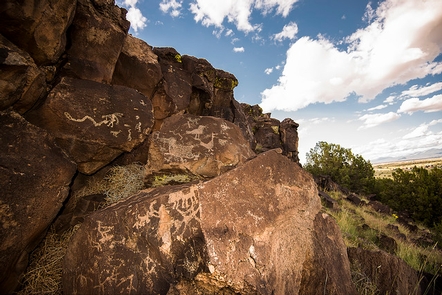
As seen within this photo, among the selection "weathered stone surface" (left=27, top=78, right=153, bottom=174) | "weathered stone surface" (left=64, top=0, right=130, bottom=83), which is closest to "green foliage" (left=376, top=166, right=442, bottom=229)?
"weathered stone surface" (left=27, top=78, right=153, bottom=174)

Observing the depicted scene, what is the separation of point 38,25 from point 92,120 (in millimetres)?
1130

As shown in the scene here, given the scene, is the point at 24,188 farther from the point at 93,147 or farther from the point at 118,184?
the point at 118,184

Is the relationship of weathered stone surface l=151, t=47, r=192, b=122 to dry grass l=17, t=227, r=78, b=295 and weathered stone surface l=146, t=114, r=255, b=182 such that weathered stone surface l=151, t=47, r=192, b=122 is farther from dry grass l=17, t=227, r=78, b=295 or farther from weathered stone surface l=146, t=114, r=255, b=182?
dry grass l=17, t=227, r=78, b=295

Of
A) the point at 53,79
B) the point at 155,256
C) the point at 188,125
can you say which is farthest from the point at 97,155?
the point at 155,256

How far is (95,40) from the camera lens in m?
3.24

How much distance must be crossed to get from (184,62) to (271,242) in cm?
551

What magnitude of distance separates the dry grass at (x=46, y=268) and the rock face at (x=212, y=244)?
33 centimetres

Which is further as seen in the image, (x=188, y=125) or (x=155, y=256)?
(x=188, y=125)

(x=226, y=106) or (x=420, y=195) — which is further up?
(x=226, y=106)

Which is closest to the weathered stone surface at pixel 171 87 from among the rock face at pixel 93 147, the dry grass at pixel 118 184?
the rock face at pixel 93 147

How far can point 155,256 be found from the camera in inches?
67.7

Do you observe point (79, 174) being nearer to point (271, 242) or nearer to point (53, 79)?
point (53, 79)

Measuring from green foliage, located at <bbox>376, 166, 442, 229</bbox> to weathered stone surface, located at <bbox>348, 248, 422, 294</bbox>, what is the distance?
34.6ft

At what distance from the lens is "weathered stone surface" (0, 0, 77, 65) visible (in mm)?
2129
